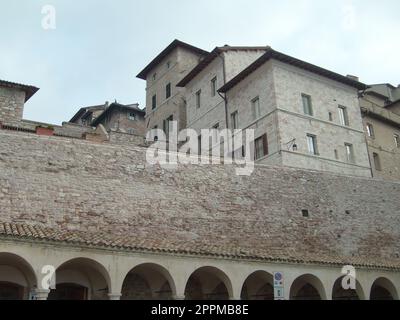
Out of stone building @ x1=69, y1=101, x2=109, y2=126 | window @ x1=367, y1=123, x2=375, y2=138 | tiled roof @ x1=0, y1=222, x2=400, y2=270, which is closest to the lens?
tiled roof @ x1=0, y1=222, x2=400, y2=270

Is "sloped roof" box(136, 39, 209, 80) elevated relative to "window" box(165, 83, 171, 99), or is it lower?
elevated

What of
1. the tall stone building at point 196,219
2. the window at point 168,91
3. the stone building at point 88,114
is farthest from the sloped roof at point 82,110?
the tall stone building at point 196,219

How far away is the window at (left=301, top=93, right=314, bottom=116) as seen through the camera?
2827cm

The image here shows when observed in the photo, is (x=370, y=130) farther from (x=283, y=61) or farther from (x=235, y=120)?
(x=235, y=120)

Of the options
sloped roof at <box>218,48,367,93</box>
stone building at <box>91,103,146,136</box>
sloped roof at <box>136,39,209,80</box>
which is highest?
sloped roof at <box>136,39,209,80</box>

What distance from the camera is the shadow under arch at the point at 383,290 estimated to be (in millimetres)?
20531

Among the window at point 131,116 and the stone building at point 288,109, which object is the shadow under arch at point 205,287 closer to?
the stone building at point 288,109

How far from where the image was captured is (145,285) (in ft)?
58.0

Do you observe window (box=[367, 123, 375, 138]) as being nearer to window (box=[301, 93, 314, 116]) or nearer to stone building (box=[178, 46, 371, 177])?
stone building (box=[178, 46, 371, 177])

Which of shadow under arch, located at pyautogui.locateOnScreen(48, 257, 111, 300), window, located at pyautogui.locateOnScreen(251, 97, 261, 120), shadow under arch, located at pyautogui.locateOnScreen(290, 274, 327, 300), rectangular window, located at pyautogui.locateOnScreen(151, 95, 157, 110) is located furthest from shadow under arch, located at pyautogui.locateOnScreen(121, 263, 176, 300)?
rectangular window, located at pyautogui.locateOnScreen(151, 95, 157, 110)

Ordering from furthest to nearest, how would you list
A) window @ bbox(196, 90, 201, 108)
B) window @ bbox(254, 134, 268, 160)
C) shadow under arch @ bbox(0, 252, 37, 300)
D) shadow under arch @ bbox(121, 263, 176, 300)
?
window @ bbox(196, 90, 201, 108)
window @ bbox(254, 134, 268, 160)
shadow under arch @ bbox(121, 263, 176, 300)
shadow under arch @ bbox(0, 252, 37, 300)

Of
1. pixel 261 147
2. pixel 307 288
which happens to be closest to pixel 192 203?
pixel 307 288

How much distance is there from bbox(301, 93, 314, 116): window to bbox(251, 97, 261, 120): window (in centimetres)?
274
